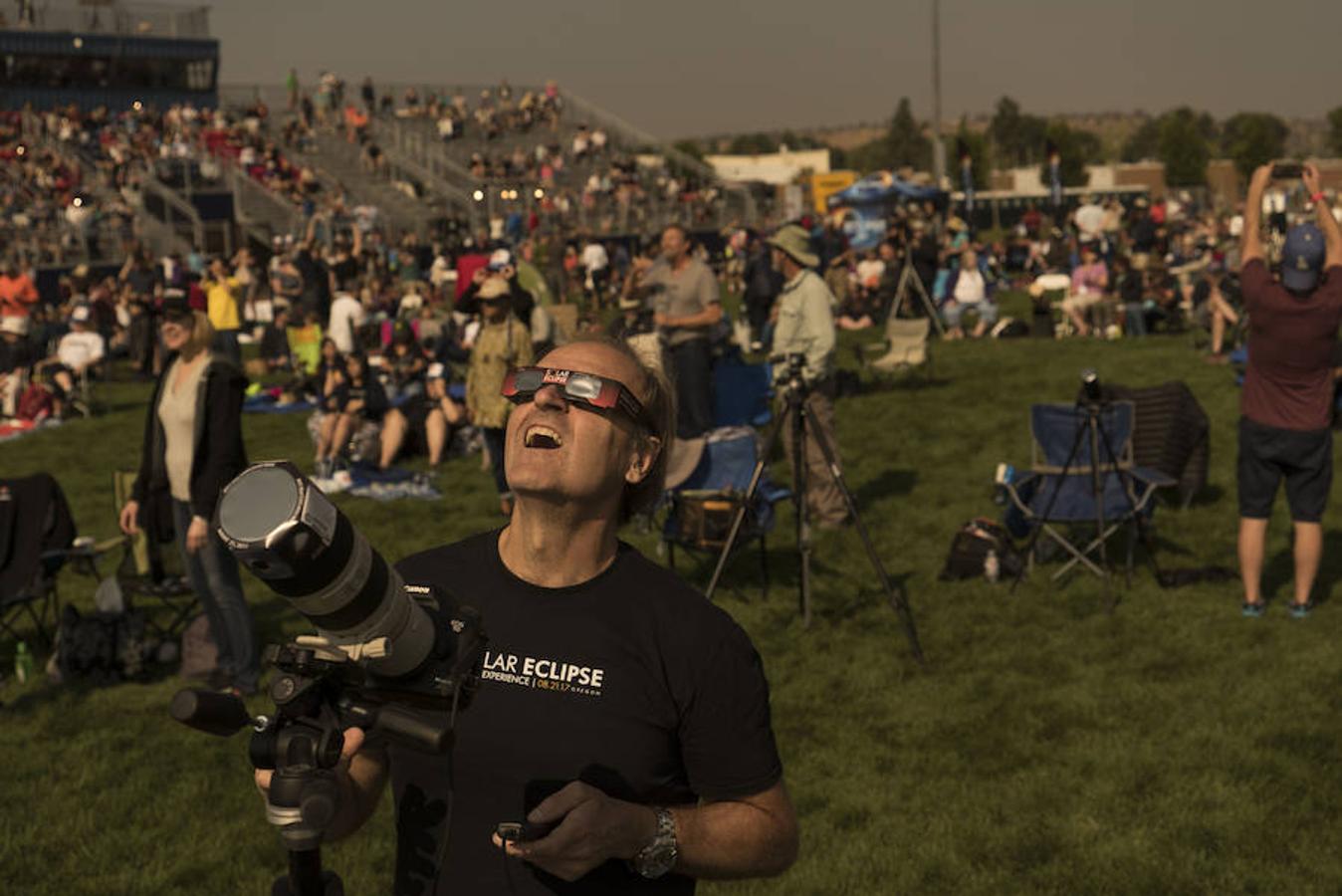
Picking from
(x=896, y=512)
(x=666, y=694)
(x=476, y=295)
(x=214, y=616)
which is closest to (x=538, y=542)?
(x=666, y=694)

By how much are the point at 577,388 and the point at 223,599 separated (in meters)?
5.25

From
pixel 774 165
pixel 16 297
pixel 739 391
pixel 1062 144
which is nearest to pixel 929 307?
pixel 739 391

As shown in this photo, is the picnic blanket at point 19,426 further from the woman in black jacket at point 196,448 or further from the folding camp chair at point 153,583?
the woman in black jacket at point 196,448

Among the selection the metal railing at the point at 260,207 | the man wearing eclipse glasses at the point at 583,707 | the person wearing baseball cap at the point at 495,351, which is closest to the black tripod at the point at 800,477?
the person wearing baseball cap at the point at 495,351

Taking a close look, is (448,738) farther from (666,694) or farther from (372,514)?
(372,514)

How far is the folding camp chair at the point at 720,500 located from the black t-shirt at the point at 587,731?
21.3ft

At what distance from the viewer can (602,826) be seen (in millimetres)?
2273

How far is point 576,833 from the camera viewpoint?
7.29ft

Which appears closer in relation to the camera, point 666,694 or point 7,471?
point 666,694

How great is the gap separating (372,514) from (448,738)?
35.2 ft

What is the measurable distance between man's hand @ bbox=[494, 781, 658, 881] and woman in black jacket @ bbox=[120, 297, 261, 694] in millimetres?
5111

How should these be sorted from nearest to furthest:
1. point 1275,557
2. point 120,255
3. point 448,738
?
point 448,738, point 1275,557, point 120,255

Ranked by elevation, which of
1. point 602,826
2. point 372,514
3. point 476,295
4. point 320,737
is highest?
point 476,295

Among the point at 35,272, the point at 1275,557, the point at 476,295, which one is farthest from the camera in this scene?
the point at 35,272
